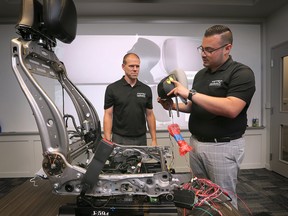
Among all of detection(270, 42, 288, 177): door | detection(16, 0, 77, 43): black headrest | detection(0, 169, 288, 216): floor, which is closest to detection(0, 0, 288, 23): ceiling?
detection(270, 42, 288, 177): door

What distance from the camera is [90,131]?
3.87ft

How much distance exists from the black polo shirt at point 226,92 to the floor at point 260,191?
1.14m

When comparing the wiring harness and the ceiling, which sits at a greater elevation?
the ceiling

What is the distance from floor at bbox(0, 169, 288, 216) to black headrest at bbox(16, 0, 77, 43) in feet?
6.79

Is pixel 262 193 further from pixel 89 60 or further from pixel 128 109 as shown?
pixel 89 60

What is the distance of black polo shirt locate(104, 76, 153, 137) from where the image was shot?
2021mm

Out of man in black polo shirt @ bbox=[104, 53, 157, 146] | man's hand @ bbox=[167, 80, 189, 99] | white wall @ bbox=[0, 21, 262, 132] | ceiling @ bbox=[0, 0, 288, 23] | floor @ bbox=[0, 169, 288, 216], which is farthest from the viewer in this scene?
white wall @ bbox=[0, 21, 262, 132]

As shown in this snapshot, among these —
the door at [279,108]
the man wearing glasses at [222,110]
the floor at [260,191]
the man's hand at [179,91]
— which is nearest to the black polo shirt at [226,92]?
the man wearing glasses at [222,110]

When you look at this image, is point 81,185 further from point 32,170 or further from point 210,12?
point 210,12

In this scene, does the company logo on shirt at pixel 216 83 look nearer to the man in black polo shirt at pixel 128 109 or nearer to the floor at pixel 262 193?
the man in black polo shirt at pixel 128 109

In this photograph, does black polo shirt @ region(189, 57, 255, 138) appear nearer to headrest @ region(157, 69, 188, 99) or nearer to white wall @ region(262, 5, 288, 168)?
headrest @ region(157, 69, 188, 99)

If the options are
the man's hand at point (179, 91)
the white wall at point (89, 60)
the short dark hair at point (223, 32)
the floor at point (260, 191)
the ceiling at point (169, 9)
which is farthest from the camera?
the white wall at point (89, 60)

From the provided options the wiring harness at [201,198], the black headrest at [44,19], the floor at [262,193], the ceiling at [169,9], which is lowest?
the floor at [262,193]

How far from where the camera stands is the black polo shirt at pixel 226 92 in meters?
1.22
